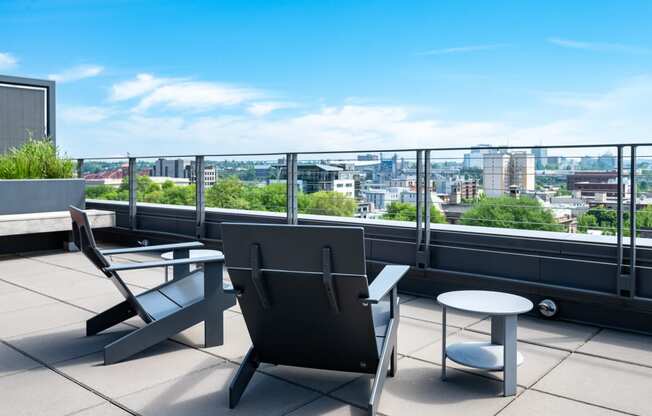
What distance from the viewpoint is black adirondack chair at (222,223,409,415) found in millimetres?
2596

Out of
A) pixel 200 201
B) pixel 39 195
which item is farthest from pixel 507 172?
pixel 39 195

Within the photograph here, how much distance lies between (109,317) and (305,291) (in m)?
1.86

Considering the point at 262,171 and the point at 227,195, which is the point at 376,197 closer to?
the point at 262,171

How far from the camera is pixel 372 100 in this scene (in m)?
45.9

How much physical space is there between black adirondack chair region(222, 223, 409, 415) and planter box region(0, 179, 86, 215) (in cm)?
570

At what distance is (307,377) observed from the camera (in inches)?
126

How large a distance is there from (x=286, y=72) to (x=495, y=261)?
1480 inches

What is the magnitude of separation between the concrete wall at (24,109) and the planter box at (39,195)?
11.3 ft

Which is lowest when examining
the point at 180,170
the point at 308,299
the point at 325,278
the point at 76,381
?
the point at 76,381

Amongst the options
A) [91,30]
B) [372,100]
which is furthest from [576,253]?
[372,100]

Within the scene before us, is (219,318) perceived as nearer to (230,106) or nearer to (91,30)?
(91,30)

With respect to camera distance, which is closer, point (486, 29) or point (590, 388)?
point (590, 388)

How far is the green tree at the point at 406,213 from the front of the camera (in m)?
5.26

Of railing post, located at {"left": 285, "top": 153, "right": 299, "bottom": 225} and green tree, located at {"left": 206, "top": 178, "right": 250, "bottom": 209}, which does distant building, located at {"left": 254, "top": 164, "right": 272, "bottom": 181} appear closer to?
green tree, located at {"left": 206, "top": 178, "right": 250, "bottom": 209}
